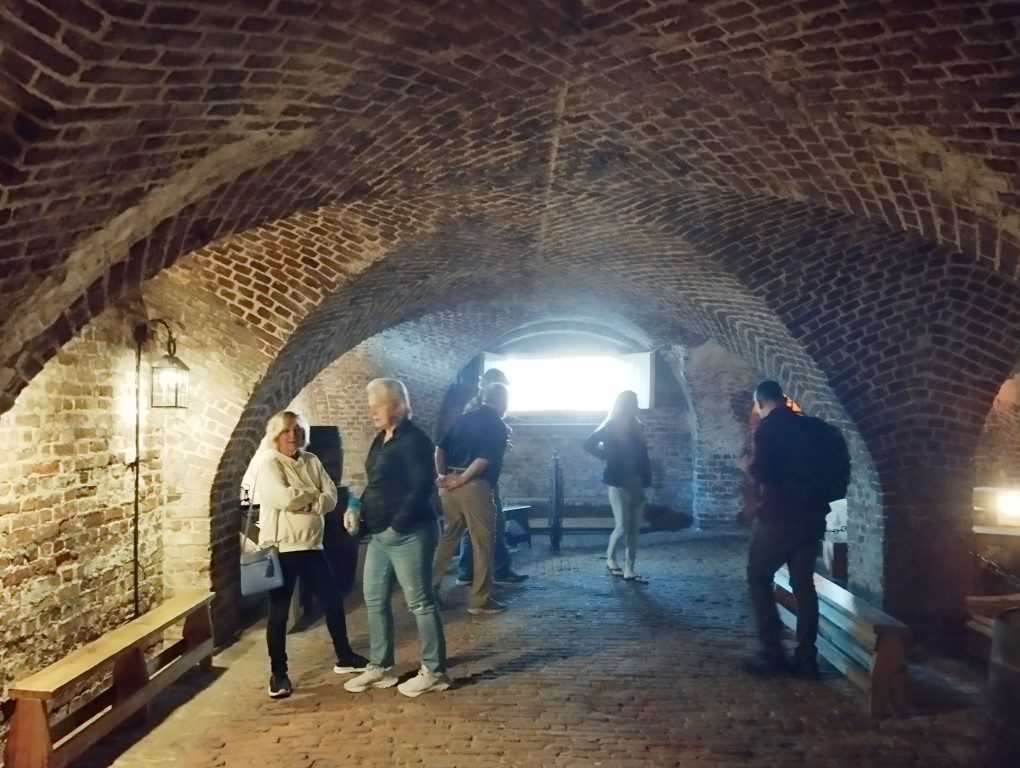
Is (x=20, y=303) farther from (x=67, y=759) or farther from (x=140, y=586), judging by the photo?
(x=140, y=586)

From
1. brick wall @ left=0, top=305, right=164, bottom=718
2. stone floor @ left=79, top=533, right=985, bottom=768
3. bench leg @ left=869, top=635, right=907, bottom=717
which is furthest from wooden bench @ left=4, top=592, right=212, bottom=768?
bench leg @ left=869, top=635, right=907, bottom=717

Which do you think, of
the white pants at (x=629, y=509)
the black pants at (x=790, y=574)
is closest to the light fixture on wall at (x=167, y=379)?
the white pants at (x=629, y=509)

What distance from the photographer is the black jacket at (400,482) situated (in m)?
4.48

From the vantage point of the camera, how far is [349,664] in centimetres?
510

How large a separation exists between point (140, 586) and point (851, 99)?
19.1 feet

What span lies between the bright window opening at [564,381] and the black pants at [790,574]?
28.7 ft

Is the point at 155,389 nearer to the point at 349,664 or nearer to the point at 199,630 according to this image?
the point at 199,630

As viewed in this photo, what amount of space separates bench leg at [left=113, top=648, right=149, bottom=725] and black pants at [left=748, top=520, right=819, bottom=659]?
3.97m

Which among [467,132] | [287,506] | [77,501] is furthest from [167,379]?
[467,132]

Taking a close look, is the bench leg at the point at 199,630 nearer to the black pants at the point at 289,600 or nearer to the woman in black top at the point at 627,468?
the black pants at the point at 289,600

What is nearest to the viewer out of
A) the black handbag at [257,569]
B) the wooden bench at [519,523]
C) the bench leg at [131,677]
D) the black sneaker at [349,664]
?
the bench leg at [131,677]

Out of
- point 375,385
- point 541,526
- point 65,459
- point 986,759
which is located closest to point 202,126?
A: point 375,385

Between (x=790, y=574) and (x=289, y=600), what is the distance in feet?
11.0

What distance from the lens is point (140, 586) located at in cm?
577
